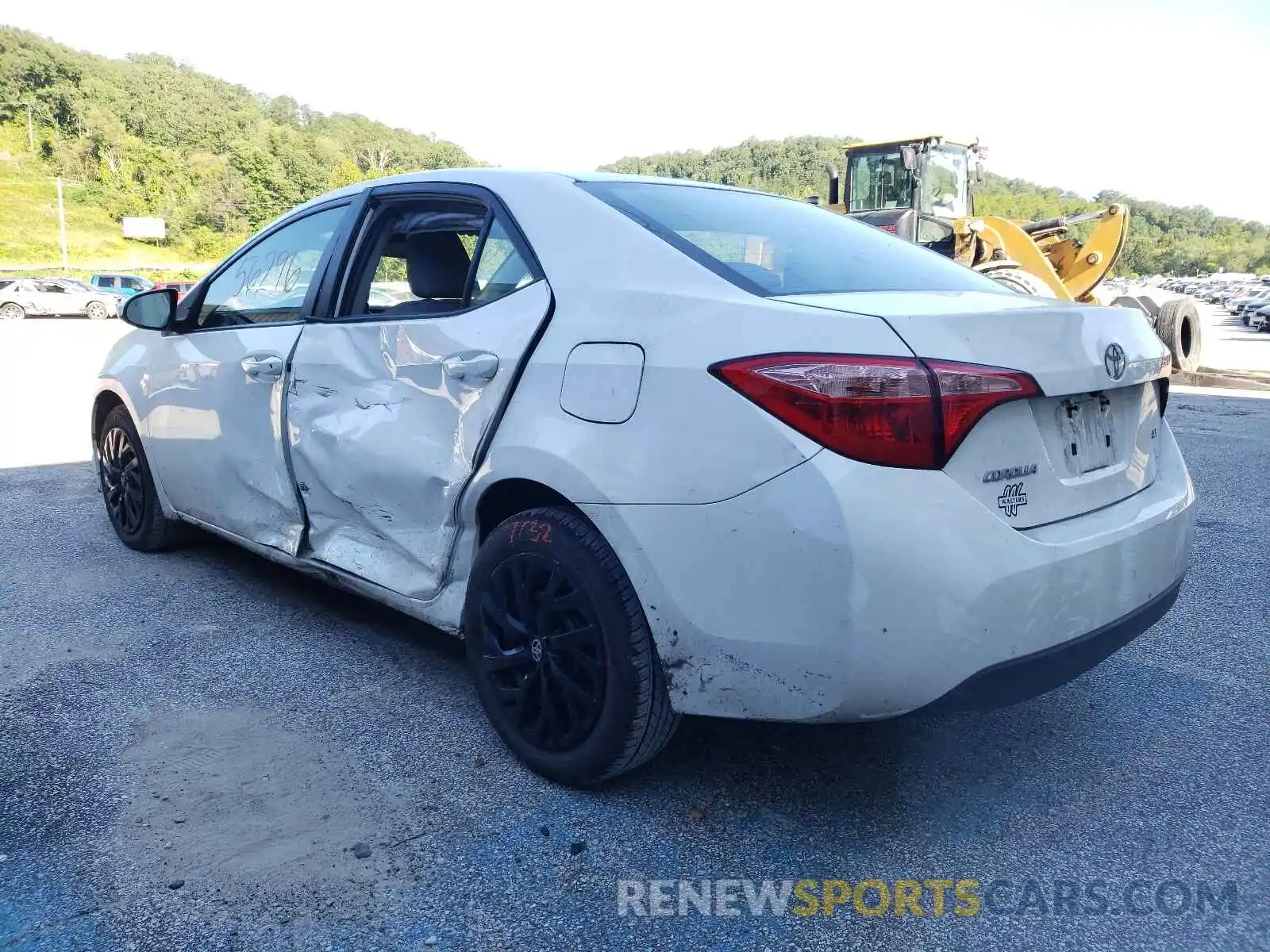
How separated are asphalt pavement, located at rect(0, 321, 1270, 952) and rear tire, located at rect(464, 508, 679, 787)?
0.48 feet

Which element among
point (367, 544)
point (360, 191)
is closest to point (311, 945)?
point (367, 544)

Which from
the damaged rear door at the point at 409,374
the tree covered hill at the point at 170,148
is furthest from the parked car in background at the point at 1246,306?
the tree covered hill at the point at 170,148

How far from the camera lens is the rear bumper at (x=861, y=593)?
187 centimetres

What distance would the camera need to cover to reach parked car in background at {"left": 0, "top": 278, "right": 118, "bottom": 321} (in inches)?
1293

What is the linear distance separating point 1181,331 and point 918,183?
3904 mm

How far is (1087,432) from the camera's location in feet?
Result: 7.30

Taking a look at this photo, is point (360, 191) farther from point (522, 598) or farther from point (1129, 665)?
point (1129, 665)

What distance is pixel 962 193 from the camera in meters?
13.9

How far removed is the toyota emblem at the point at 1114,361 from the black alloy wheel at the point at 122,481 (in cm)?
376

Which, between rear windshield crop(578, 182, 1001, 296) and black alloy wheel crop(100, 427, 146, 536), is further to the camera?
black alloy wheel crop(100, 427, 146, 536)

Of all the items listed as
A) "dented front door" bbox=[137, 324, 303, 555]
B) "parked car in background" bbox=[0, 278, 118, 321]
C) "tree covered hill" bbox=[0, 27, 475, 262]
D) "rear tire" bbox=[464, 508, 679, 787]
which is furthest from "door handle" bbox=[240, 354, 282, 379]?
"tree covered hill" bbox=[0, 27, 475, 262]

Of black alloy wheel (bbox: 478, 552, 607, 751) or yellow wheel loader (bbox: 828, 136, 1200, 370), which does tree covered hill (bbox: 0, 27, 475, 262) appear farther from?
black alloy wheel (bbox: 478, 552, 607, 751)

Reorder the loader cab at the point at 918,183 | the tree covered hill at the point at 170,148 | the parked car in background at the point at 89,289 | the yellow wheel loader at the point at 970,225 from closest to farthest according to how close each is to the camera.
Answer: the yellow wheel loader at the point at 970,225 → the loader cab at the point at 918,183 → the parked car in background at the point at 89,289 → the tree covered hill at the point at 170,148

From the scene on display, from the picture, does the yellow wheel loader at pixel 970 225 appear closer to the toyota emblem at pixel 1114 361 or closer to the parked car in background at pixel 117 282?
the toyota emblem at pixel 1114 361
